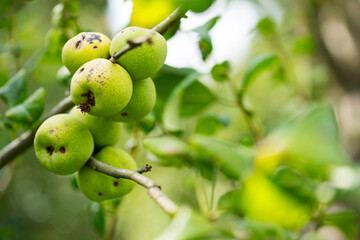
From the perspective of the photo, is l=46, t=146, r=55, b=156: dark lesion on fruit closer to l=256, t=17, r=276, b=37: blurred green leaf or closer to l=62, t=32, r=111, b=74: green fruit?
l=62, t=32, r=111, b=74: green fruit

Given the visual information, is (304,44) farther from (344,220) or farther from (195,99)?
(344,220)

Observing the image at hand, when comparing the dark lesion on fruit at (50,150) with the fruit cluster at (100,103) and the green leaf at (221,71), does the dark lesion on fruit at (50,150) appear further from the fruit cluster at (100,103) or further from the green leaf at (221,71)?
the green leaf at (221,71)

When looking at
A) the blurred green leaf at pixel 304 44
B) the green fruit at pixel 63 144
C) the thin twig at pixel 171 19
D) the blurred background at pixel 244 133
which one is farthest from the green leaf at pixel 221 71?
the blurred green leaf at pixel 304 44

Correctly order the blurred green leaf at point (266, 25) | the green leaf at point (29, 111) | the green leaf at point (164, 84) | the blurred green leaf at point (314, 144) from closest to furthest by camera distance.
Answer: the blurred green leaf at point (314, 144) → the green leaf at point (29, 111) → the green leaf at point (164, 84) → the blurred green leaf at point (266, 25)

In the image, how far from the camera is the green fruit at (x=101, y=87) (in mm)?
545

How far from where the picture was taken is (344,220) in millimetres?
877

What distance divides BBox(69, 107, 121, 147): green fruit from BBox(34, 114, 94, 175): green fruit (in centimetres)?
4

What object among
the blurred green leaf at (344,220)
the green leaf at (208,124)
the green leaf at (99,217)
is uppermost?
the green leaf at (208,124)

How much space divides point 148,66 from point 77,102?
0.14m

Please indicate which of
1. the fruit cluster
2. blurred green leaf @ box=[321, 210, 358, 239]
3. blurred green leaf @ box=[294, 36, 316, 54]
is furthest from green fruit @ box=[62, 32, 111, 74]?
blurred green leaf @ box=[294, 36, 316, 54]

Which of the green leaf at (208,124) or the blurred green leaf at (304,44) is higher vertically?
the green leaf at (208,124)

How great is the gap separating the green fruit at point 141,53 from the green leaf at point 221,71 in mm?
354

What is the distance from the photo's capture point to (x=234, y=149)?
511mm

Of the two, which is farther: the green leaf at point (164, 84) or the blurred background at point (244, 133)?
the green leaf at point (164, 84)
